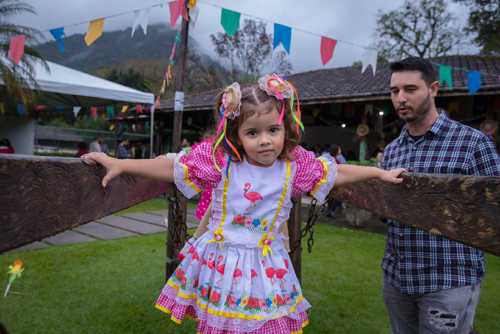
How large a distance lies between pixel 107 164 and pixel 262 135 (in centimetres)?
60

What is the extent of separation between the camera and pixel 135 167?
3.54ft

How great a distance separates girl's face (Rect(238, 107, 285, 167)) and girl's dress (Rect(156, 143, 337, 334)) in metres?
0.10

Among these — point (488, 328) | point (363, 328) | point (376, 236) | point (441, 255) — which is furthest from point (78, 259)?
point (376, 236)

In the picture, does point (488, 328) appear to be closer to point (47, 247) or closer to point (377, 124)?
point (47, 247)

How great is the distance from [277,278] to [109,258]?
3.65 metres

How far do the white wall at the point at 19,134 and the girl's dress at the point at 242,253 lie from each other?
14.8 m

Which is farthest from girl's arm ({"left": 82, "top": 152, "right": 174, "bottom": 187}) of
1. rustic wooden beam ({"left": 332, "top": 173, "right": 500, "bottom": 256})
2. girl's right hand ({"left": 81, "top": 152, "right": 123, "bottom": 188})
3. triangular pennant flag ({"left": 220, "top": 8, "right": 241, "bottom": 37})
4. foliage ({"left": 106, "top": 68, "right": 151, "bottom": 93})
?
foliage ({"left": 106, "top": 68, "right": 151, "bottom": 93})

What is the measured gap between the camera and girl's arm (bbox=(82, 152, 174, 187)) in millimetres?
923

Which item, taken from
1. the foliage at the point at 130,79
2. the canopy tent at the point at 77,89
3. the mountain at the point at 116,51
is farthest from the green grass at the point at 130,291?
the mountain at the point at 116,51

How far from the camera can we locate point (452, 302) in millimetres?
1501

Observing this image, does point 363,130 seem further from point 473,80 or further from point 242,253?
point 242,253

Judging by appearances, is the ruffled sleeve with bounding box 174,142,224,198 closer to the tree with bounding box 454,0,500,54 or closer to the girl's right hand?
the girl's right hand

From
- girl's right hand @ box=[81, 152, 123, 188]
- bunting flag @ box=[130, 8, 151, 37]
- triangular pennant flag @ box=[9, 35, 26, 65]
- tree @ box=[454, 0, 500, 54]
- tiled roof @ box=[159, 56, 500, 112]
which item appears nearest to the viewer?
girl's right hand @ box=[81, 152, 123, 188]

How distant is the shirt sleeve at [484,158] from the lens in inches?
61.9
